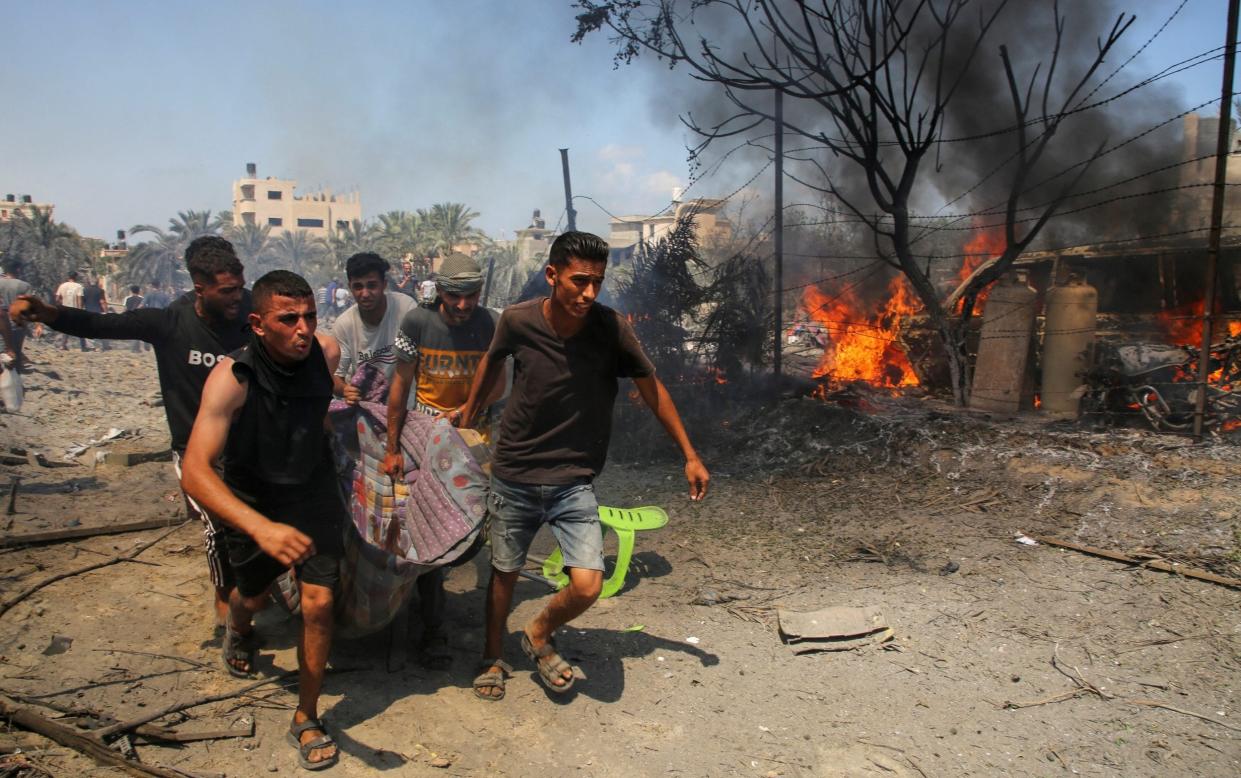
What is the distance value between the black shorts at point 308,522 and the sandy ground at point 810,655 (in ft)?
2.23

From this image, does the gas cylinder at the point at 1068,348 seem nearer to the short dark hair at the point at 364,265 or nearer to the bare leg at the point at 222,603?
the short dark hair at the point at 364,265

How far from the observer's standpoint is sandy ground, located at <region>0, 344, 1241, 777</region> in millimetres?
3189

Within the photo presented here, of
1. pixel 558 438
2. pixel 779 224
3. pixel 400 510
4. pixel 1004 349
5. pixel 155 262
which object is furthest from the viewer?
pixel 155 262

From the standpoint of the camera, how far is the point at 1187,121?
48.1 ft

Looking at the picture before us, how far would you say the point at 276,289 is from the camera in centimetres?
299

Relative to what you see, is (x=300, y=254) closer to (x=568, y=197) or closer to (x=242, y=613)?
(x=568, y=197)

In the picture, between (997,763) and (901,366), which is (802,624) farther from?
(901,366)

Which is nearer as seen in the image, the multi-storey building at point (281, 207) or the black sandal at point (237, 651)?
the black sandal at point (237, 651)

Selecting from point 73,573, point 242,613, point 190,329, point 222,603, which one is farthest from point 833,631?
point 73,573

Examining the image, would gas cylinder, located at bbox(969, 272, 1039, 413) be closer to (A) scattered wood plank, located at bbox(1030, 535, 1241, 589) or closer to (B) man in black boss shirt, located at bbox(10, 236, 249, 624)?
(A) scattered wood plank, located at bbox(1030, 535, 1241, 589)

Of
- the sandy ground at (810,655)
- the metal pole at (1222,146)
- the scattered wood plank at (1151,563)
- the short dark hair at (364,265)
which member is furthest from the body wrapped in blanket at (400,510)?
the metal pole at (1222,146)

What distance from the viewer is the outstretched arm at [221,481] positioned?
8.51 feet

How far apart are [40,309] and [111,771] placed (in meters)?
2.03

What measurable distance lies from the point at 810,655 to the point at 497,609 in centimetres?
156
